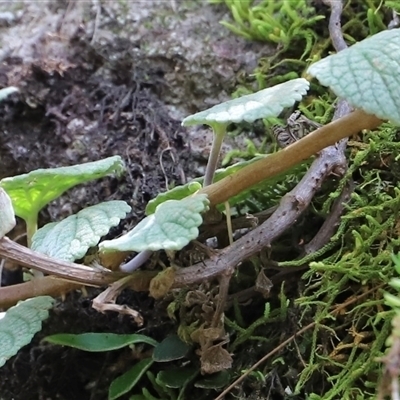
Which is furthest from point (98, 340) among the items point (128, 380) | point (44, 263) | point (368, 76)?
point (368, 76)

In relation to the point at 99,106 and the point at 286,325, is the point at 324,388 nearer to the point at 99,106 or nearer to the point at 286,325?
the point at 286,325

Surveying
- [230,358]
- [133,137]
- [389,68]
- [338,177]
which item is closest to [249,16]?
[133,137]

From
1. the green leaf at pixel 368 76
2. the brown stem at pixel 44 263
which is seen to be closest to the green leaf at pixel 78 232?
the brown stem at pixel 44 263

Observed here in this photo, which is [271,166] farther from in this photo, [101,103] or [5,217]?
[101,103]

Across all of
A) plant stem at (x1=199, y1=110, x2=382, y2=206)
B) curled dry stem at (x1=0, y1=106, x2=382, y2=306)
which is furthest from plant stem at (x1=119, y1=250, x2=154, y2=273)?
plant stem at (x1=199, y1=110, x2=382, y2=206)

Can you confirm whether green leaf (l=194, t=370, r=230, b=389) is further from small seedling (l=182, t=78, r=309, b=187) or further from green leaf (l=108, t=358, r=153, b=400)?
small seedling (l=182, t=78, r=309, b=187)

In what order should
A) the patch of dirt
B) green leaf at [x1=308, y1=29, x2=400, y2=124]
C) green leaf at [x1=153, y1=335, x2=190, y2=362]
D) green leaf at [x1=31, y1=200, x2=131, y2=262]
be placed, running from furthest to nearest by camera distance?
the patch of dirt < green leaf at [x1=153, y1=335, x2=190, y2=362] < green leaf at [x1=31, y1=200, x2=131, y2=262] < green leaf at [x1=308, y1=29, x2=400, y2=124]
